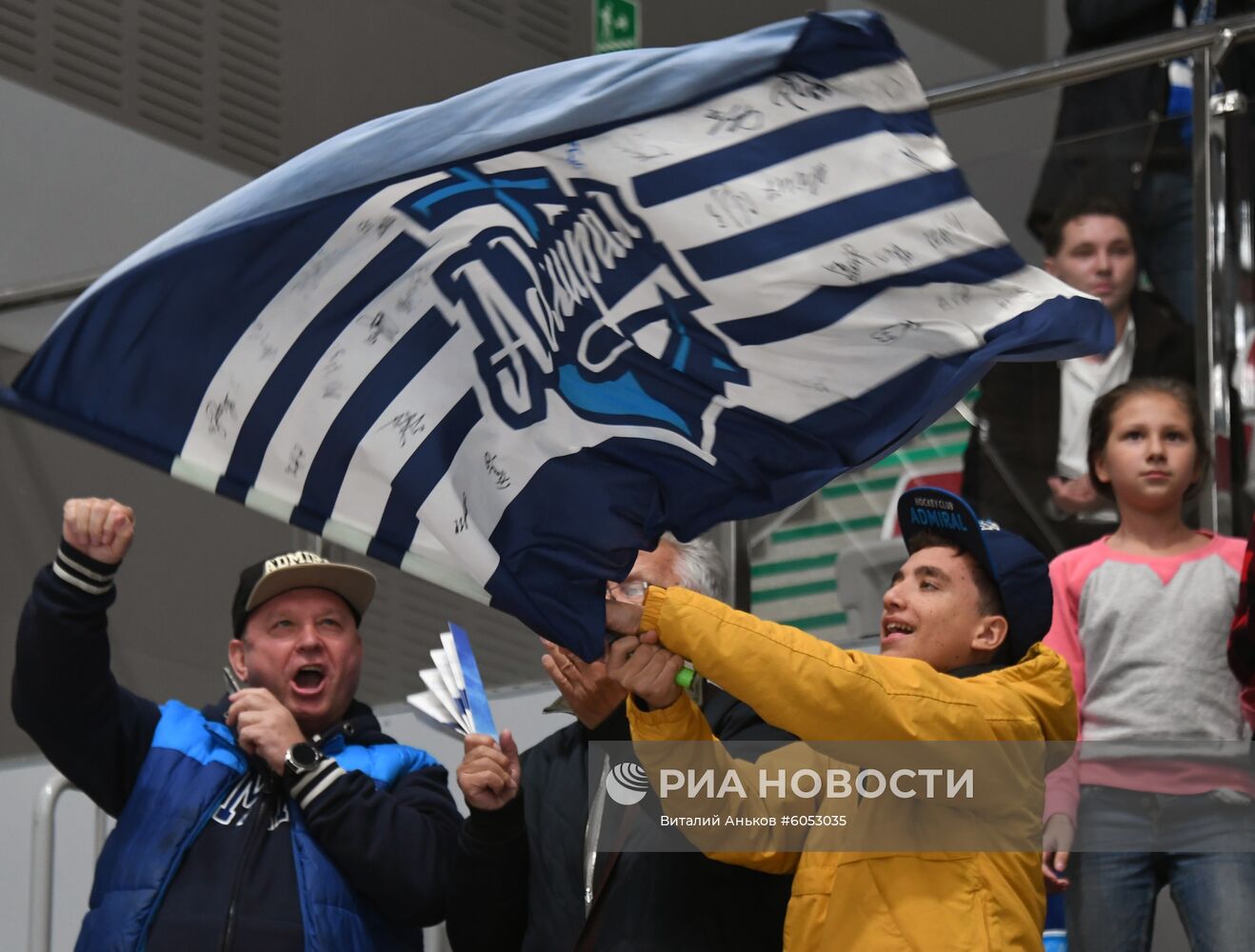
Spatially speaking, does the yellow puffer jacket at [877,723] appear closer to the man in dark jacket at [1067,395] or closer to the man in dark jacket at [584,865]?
the man in dark jacket at [584,865]

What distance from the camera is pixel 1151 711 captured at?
397cm

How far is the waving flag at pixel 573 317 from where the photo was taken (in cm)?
298

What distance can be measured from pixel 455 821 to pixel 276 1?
5.26 m

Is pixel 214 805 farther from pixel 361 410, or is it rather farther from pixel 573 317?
pixel 573 317

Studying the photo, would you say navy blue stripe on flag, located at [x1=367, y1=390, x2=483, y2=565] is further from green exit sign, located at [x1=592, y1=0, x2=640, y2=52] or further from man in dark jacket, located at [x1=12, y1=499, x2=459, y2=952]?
green exit sign, located at [x1=592, y1=0, x2=640, y2=52]

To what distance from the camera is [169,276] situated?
3006 millimetres

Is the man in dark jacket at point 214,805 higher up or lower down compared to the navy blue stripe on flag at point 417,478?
lower down

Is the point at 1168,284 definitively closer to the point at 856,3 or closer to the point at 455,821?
the point at 455,821

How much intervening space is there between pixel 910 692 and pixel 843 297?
601 mm

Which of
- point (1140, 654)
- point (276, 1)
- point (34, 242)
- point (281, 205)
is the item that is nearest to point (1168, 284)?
point (1140, 654)

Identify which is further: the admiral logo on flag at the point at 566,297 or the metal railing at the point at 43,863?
the metal railing at the point at 43,863

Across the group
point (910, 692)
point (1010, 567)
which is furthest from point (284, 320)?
point (1010, 567)

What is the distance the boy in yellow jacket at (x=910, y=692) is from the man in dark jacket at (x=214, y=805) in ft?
2.42

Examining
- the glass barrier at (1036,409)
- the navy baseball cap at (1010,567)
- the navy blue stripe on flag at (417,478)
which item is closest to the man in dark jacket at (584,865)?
the navy blue stripe on flag at (417,478)
